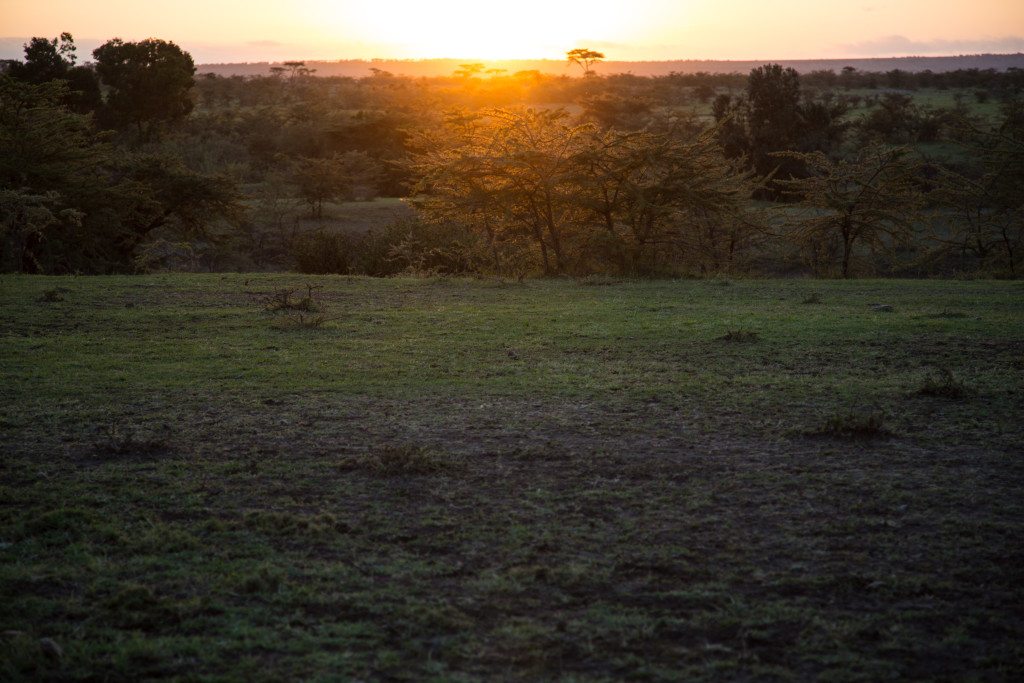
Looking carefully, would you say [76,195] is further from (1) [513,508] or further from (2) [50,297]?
(1) [513,508]

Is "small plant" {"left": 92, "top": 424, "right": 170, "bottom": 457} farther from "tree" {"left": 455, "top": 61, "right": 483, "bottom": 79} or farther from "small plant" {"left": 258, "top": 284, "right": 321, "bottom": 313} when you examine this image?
"tree" {"left": 455, "top": 61, "right": 483, "bottom": 79}

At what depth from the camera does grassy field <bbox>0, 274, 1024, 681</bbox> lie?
3814 mm

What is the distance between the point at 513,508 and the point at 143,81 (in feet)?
170

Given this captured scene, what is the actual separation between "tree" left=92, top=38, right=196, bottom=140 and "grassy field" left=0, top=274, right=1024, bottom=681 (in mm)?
43690

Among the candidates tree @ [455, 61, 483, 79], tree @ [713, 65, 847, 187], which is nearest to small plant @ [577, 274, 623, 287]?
tree @ [713, 65, 847, 187]

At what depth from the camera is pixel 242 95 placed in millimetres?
84625

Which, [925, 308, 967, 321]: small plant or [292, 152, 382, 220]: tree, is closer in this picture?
[925, 308, 967, 321]: small plant

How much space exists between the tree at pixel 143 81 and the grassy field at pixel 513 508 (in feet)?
143

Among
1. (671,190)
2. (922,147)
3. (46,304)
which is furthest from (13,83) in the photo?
(922,147)

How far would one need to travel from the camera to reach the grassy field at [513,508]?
3814 millimetres

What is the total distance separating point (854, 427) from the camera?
22.5 feet

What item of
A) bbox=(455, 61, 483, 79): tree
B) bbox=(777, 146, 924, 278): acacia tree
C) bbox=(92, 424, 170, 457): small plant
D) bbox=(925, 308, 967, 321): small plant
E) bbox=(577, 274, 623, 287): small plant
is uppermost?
bbox=(455, 61, 483, 79): tree

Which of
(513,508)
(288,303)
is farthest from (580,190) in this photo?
(513,508)

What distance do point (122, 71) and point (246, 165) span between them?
441 inches
